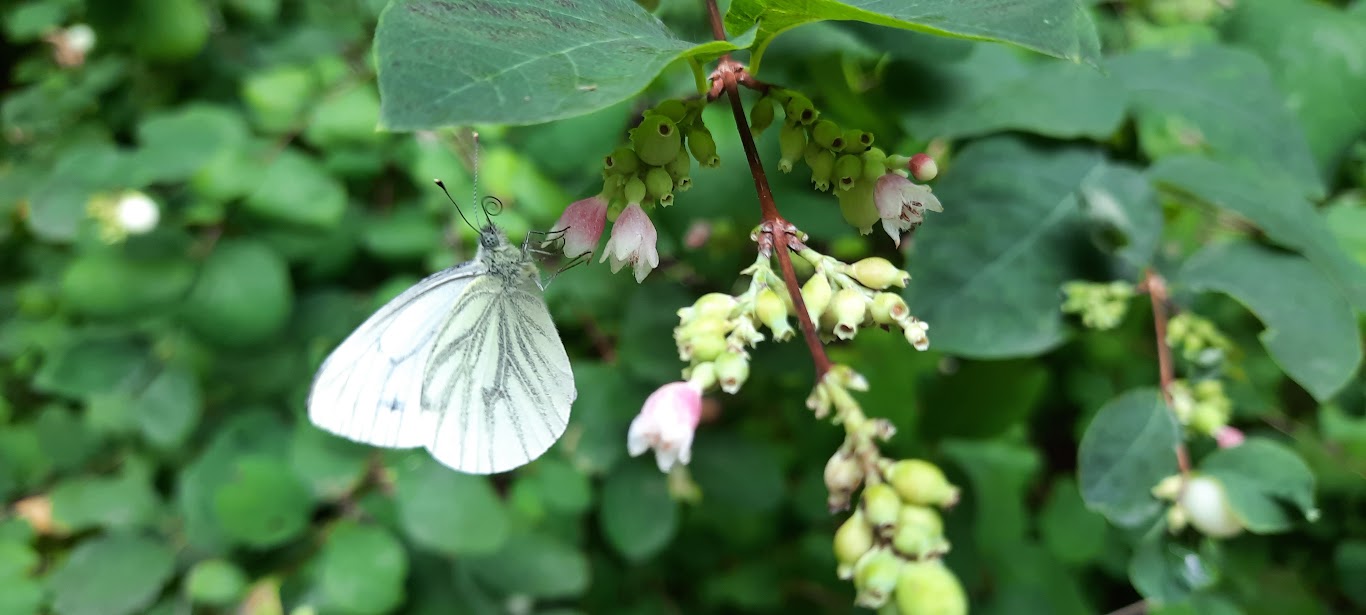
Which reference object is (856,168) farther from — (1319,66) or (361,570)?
(1319,66)

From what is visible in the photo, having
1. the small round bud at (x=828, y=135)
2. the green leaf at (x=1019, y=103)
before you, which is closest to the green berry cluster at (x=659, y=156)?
the small round bud at (x=828, y=135)

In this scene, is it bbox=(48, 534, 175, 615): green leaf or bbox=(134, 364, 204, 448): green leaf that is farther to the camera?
bbox=(134, 364, 204, 448): green leaf

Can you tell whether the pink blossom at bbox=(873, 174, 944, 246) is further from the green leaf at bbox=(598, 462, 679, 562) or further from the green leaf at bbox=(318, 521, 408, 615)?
the green leaf at bbox=(318, 521, 408, 615)

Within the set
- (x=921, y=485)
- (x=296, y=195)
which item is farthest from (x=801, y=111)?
(x=296, y=195)

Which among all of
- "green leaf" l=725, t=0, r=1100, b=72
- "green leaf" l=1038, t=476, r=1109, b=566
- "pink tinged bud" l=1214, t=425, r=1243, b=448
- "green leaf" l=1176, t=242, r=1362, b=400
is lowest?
"green leaf" l=1038, t=476, r=1109, b=566

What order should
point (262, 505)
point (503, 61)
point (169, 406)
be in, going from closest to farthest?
point (503, 61)
point (262, 505)
point (169, 406)

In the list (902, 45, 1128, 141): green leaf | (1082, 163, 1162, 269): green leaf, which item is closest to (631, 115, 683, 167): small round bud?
(902, 45, 1128, 141): green leaf
